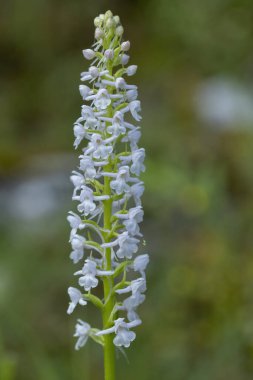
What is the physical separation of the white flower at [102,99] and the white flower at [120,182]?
0.28 m

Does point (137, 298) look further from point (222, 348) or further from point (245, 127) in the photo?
point (245, 127)

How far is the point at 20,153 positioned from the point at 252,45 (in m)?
4.03

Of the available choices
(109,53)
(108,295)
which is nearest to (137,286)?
(108,295)

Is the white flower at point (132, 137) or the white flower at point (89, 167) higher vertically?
the white flower at point (132, 137)

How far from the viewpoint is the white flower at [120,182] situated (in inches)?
126

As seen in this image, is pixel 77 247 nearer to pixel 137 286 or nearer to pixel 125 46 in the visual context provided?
pixel 137 286

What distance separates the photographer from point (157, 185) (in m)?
6.45

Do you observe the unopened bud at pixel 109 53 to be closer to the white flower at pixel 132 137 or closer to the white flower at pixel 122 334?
the white flower at pixel 132 137

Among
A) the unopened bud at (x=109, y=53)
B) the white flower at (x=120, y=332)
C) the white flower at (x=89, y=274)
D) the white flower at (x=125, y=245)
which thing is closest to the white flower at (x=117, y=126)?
the unopened bud at (x=109, y=53)

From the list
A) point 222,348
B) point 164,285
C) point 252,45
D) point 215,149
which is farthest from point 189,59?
point 222,348

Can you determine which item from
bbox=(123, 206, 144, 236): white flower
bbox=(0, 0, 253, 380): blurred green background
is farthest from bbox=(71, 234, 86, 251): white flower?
bbox=(0, 0, 253, 380): blurred green background

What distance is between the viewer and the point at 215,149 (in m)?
9.62

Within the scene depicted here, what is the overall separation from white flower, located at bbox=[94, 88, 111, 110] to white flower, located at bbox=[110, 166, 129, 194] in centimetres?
28

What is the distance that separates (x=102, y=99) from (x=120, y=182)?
36cm
